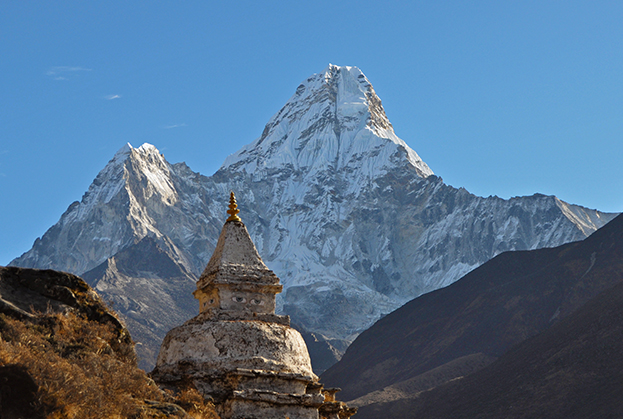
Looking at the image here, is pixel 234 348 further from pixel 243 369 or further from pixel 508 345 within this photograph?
pixel 508 345

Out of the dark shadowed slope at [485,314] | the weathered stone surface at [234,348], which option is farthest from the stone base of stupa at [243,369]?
the dark shadowed slope at [485,314]

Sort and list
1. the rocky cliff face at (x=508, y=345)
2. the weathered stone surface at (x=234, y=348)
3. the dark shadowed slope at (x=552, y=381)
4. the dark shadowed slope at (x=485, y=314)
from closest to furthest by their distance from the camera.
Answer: the weathered stone surface at (x=234, y=348) < the dark shadowed slope at (x=552, y=381) < the rocky cliff face at (x=508, y=345) < the dark shadowed slope at (x=485, y=314)

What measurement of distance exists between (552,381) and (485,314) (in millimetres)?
45254

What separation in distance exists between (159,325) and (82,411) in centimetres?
17579

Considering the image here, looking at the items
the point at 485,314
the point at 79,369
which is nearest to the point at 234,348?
the point at 79,369

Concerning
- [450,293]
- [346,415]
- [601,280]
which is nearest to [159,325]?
[450,293]

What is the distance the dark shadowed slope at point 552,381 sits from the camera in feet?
276

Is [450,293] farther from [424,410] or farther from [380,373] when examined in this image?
[424,410]

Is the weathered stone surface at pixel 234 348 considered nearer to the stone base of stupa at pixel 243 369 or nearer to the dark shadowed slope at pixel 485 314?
the stone base of stupa at pixel 243 369

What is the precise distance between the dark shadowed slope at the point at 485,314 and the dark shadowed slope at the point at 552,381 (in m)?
12.4

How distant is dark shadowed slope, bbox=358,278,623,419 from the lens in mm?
84250

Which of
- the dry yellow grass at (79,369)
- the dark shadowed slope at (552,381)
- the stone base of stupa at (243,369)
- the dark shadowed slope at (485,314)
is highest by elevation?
the dark shadowed slope at (485,314)

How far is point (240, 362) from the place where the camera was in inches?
850

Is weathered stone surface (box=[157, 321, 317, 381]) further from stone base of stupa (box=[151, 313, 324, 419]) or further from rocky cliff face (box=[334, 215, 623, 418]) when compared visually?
rocky cliff face (box=[334, 215, 623, 418])
